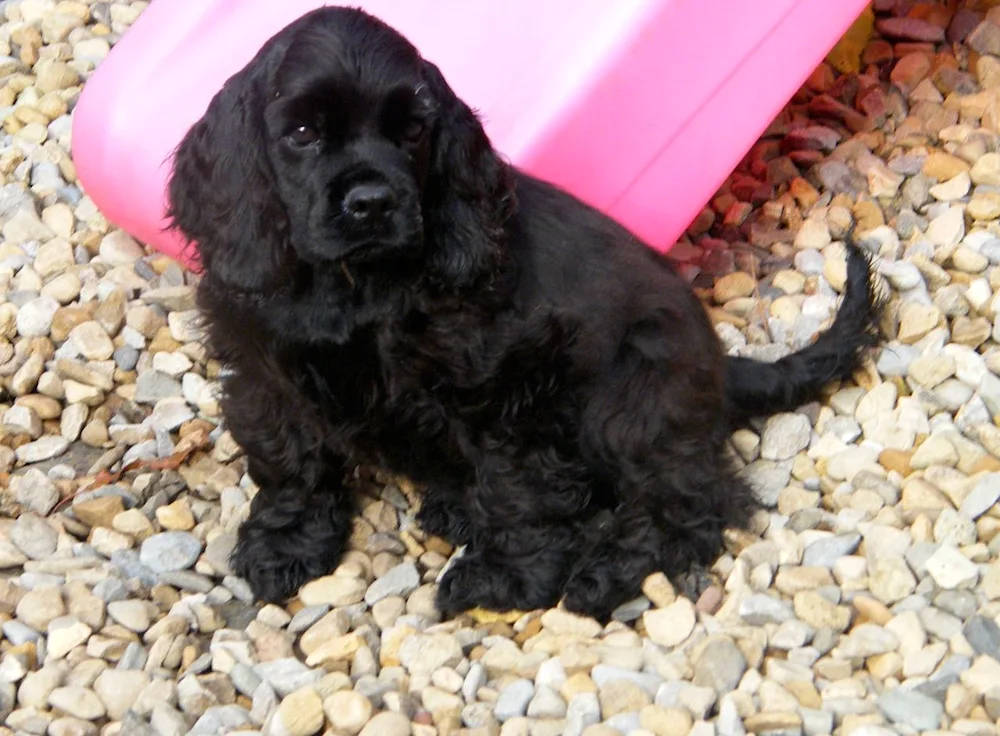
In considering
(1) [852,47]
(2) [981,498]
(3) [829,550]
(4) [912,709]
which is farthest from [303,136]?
(1) [852,47]

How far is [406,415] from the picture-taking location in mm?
2826

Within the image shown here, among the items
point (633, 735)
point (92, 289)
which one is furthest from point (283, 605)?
point (92, 289)

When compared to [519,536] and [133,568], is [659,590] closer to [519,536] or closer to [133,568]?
[519,536]

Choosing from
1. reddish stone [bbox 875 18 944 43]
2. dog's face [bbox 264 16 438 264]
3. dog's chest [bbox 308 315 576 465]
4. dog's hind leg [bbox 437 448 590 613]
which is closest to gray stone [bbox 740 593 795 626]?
dog's hind leg [bbox 437 448 590 613]

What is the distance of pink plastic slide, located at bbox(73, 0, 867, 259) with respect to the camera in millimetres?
3365

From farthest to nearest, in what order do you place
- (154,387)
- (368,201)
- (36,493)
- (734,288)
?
(734,288) < (154,387) < (36,493) < (368,201)

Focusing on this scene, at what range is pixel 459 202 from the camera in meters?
2.70

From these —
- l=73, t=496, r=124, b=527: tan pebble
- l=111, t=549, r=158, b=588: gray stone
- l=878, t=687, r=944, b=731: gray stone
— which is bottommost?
l=878, t=687, r=944, b=731: gray stone

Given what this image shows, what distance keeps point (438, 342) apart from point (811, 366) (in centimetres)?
113

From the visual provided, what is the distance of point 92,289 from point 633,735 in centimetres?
224

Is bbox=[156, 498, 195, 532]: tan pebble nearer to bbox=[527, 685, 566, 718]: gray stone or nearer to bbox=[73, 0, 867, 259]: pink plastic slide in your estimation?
bbox=[73, 0, 867, 259]: pink plastic slide

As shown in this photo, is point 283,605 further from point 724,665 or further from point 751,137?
point 751,137

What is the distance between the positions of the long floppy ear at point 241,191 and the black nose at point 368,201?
0.70 feet

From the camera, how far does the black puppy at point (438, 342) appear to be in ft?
8.34
